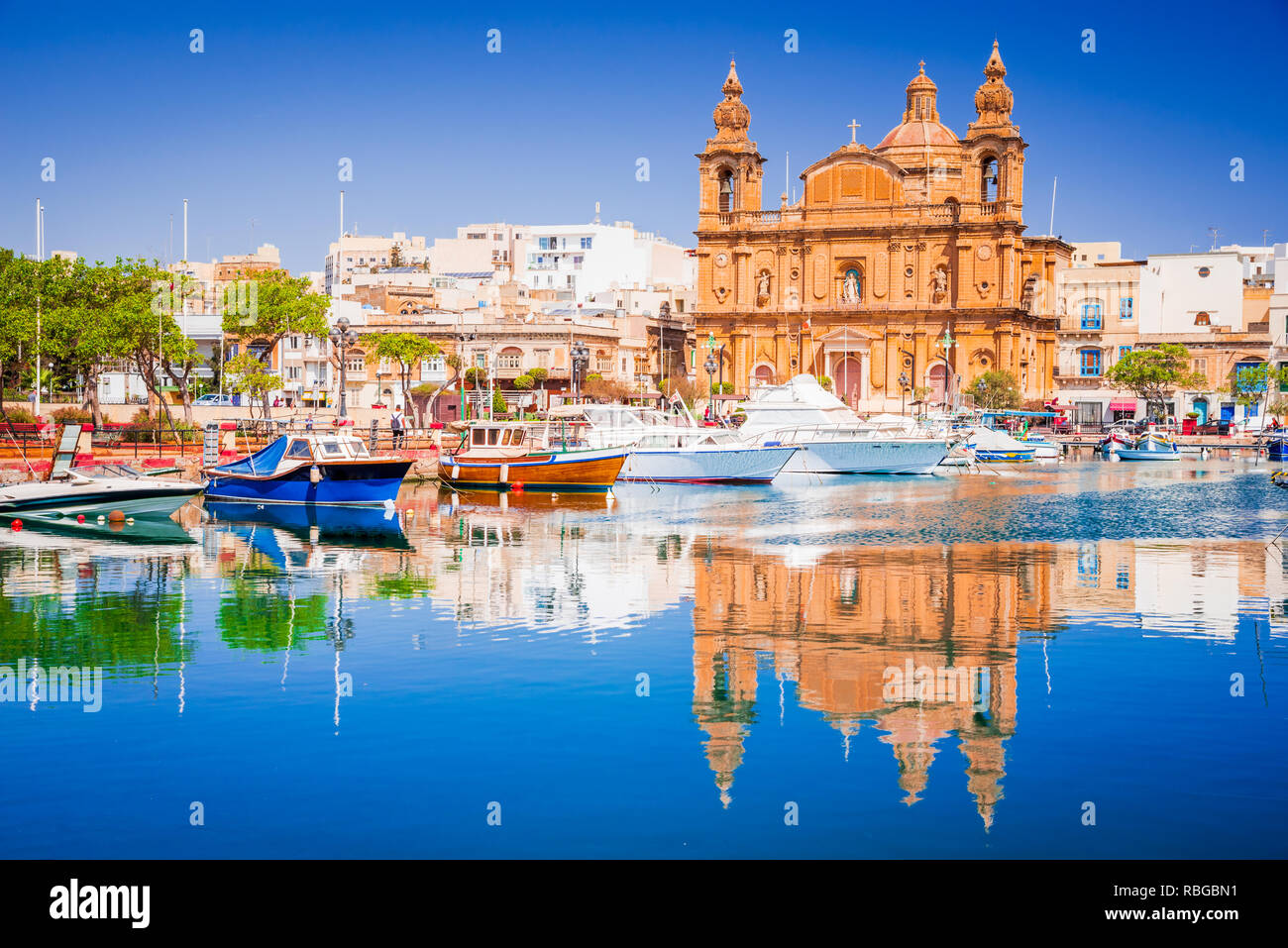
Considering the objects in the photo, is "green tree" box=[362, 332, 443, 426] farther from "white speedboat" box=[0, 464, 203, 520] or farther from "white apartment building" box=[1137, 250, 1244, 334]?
"white apartment building" box=[1137, 250, 1244, 334]

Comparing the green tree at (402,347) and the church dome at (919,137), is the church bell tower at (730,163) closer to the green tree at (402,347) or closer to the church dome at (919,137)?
the church dome at (919,137)

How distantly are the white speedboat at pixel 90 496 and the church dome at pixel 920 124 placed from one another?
69879 mm

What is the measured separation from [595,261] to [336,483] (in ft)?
301

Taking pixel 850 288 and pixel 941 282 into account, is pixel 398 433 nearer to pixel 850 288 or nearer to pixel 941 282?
pixel 850 288

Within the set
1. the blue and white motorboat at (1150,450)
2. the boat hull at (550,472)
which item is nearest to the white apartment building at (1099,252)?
the blue and white motorboat at (1150,450)

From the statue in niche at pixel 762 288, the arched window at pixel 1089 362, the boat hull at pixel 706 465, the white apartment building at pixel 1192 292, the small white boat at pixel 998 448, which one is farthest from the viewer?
the arched window at pixel 1089 362

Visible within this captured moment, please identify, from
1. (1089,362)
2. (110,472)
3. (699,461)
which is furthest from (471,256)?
(110,472)

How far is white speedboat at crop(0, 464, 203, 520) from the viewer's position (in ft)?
88.5

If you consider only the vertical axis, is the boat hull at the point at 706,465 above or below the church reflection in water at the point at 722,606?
above

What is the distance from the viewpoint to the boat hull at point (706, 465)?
144 ft

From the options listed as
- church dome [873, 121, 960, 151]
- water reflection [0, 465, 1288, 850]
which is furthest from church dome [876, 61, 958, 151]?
water reflection [0, 465, 1288, 850]

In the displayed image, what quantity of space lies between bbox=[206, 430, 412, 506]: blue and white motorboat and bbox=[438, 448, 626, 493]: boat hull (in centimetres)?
581

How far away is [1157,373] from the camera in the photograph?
263 feet
